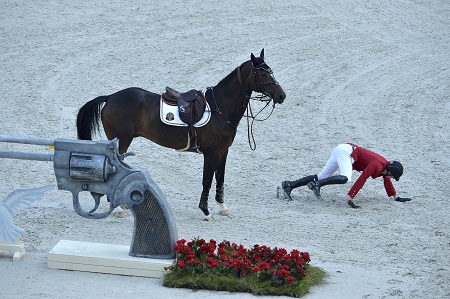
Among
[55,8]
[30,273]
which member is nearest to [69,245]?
[30,273]

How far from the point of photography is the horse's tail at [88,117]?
13875 mm

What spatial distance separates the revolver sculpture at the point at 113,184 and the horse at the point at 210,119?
2.55m

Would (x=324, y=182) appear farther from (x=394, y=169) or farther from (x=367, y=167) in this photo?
(x=394, y=169)

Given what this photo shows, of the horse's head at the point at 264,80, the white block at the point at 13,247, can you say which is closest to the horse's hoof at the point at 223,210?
the horse's head at the point at 264,80

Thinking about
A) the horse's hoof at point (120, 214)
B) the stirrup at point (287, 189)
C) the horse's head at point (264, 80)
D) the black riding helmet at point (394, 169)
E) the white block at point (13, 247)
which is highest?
the horse's head at point (264, 80)

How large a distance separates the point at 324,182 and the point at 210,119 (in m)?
2.38

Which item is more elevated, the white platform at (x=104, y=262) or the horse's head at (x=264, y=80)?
the horse's head at (x=264, y=80)

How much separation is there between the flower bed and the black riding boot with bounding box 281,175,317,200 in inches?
157

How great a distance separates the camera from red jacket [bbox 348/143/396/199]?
14742 mm

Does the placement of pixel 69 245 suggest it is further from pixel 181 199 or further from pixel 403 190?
pixel 403 190

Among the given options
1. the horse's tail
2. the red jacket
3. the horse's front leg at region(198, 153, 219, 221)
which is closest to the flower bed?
the horse's front leg at region(198, 153, 219, 221)

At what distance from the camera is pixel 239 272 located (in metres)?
10.9

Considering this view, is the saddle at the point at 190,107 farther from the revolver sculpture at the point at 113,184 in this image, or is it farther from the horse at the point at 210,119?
the revolver sculpture at the point at 113,184

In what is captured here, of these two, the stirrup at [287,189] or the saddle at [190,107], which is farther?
the stirrup at [287,189]
